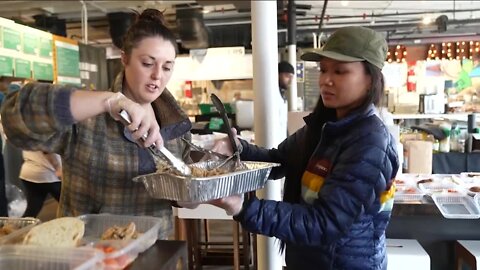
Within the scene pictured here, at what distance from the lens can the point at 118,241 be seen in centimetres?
86

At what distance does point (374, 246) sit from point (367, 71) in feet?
1.64

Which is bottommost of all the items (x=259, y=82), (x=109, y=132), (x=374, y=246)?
(x=374, y=246)

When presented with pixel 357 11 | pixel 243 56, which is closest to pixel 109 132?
pixel 243 56

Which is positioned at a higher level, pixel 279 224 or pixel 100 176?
pixel 100 176

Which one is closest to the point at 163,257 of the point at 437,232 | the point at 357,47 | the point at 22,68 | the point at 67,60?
the point at 357,47

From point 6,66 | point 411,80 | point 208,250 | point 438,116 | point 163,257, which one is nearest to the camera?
point 163,257

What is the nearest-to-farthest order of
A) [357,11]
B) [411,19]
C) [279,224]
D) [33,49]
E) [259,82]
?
[279,224] < [259,82] < [33,49] < [357,11] < [411,19]

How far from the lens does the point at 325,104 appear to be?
1321mm

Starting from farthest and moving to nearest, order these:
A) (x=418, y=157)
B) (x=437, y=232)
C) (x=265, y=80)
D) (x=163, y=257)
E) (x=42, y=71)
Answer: (x=42, y=71)
(x=418, y=157)
(x=437, y=232)
(x=265, y=80)
(x=163, y=257)

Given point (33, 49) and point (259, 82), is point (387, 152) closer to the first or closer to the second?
point (259, 82)

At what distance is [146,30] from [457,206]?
166 cm

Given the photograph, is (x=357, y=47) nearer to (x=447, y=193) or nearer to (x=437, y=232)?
(x=447, y=193)

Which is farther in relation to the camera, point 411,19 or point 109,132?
point 411,19

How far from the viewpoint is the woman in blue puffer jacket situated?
1.08 meters
